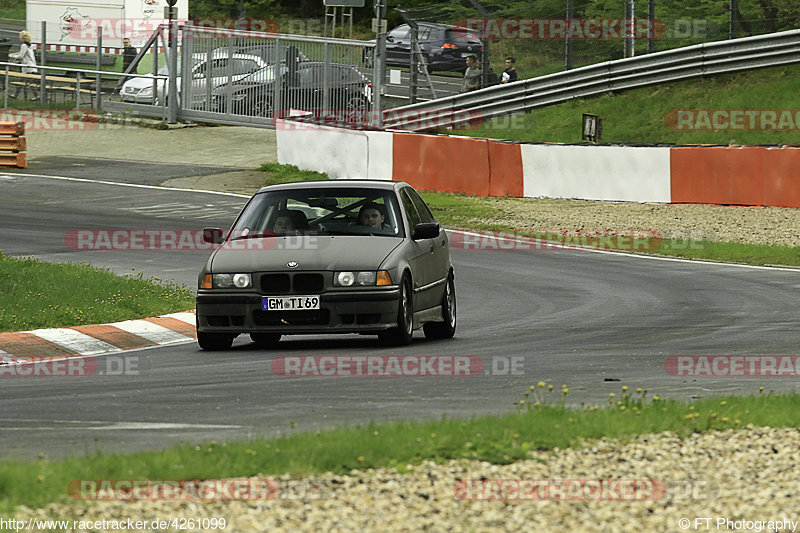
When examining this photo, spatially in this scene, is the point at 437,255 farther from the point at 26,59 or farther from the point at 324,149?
the point at 26,59

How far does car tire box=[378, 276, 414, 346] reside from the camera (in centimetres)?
1169

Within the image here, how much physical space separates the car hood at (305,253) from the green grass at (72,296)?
205 centimetres

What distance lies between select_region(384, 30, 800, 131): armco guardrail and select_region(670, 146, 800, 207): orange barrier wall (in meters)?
6.76

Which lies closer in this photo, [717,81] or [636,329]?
[636,329]

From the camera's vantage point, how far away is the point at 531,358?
11.3 m

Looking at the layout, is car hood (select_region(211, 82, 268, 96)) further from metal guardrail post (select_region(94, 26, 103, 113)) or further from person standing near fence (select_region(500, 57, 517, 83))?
person standing near fence (select_region(500, 57, 517, 83))

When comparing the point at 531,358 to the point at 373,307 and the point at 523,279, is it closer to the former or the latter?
the point at 373,307

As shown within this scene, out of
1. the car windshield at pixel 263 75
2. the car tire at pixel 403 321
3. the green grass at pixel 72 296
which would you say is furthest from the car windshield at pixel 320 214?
the car windshield at pixel 263 75

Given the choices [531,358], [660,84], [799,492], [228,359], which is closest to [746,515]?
[799,492]

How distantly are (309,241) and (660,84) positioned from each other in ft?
73.5

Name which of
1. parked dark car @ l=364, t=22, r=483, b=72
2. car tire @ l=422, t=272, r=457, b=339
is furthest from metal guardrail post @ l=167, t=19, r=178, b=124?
car tire @ l=422, t=272, r=457, b=339

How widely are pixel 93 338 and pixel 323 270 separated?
8.20 ft

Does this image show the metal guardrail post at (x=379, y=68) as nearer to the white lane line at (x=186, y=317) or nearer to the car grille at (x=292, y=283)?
the white lane line at (x=186, y=317)

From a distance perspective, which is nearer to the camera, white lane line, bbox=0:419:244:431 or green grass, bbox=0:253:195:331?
white lane line, bbox=0:419:244:431
